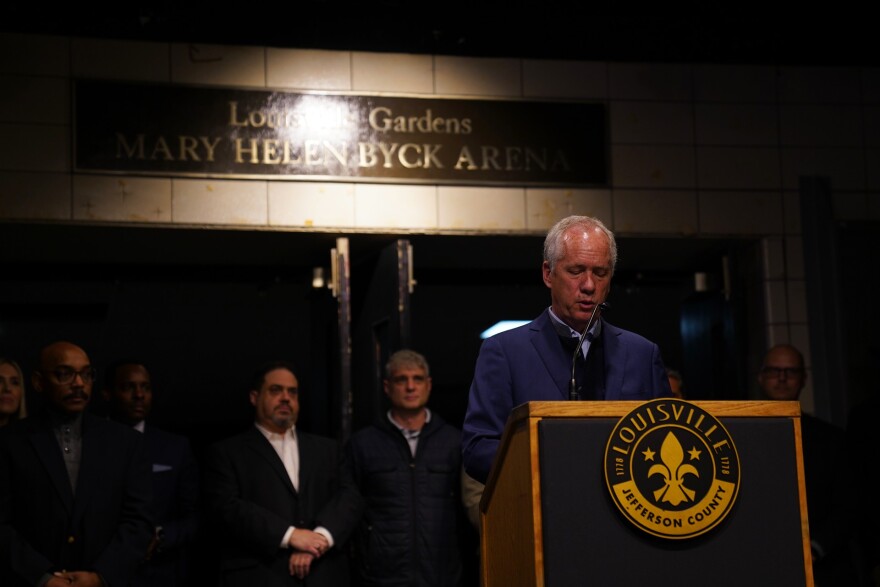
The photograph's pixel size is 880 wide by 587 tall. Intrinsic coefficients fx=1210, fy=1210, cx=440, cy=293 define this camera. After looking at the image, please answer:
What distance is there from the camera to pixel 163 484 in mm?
4590

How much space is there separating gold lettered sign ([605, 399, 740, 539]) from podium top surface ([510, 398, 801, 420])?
2 centimetres

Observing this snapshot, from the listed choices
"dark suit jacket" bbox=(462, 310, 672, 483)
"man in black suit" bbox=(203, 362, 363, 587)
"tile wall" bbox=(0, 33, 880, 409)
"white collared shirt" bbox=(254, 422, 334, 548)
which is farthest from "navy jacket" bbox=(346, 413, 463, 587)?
"dark suit jacket" bbox=(462, 310, 672, 483)

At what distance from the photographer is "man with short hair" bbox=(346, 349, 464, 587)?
448 centimetres

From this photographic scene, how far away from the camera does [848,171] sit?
18.2 ft

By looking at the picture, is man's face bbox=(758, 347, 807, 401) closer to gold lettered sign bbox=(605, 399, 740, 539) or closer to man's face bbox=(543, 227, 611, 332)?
man's face bbox=(543, 227, 611, 332)

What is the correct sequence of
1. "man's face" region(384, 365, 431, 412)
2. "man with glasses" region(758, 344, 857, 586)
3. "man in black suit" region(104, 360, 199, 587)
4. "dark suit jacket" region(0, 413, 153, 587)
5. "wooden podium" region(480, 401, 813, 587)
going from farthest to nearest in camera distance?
"man's face" region(384, 365, 431, 412) → "man in black suit" region(104, 360, 199, 587) → "man with glasses" region(758, 344, 857, 586) → "dark suit jacket" region(0, 413, 153, 587) → "wooden podium" region(480, 401, 813, 587)

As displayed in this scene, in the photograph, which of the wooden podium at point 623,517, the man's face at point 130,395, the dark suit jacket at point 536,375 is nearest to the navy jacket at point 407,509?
the man's face at point 130,395

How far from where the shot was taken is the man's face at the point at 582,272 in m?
2.44

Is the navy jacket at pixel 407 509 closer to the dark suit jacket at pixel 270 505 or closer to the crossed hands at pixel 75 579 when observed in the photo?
the dark suit jacket at pixel 270 505

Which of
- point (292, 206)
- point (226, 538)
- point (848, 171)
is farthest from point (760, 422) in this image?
point (848, 171)

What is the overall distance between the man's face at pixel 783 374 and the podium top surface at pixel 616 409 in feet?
8.51

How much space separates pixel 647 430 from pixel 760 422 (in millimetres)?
214

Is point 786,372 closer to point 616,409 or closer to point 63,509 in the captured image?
point 63,509

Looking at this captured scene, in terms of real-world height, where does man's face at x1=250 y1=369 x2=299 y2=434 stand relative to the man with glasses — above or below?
above
